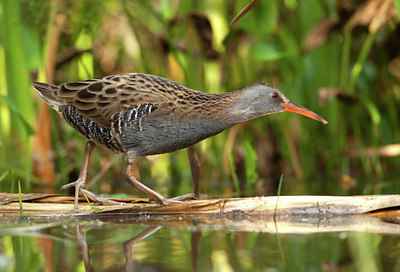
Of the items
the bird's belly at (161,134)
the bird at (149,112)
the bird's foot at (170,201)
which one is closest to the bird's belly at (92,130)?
the bird at (149,112)

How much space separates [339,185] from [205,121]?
5.03 feet

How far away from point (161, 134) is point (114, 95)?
41 cm

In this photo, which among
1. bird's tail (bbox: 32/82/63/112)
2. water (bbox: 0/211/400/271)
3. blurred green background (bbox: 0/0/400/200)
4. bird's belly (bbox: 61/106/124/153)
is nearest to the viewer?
water (bbox: 0/211/400/271)

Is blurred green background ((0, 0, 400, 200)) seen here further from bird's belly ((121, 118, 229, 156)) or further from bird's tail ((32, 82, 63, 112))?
bird's belly ((121, 118, 229, 156))

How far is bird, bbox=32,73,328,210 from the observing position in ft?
12.0

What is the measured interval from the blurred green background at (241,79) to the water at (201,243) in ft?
5.49

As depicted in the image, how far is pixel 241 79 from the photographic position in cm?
576

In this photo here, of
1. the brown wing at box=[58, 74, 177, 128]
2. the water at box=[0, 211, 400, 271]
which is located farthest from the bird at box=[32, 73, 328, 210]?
the water at box=[0, 211, 400, 271]

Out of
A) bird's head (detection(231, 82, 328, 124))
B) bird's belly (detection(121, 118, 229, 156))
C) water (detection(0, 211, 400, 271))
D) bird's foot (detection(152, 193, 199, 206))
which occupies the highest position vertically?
bird's head (detection(231, 82, 328, 124))

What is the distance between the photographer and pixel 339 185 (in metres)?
4.73

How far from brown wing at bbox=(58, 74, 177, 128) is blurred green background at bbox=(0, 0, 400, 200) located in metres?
1.03

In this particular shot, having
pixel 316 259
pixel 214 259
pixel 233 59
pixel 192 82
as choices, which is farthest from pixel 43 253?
pixel 233 59

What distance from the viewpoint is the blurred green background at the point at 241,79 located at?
16.4 ft

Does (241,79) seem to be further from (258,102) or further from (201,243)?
(201,243)
